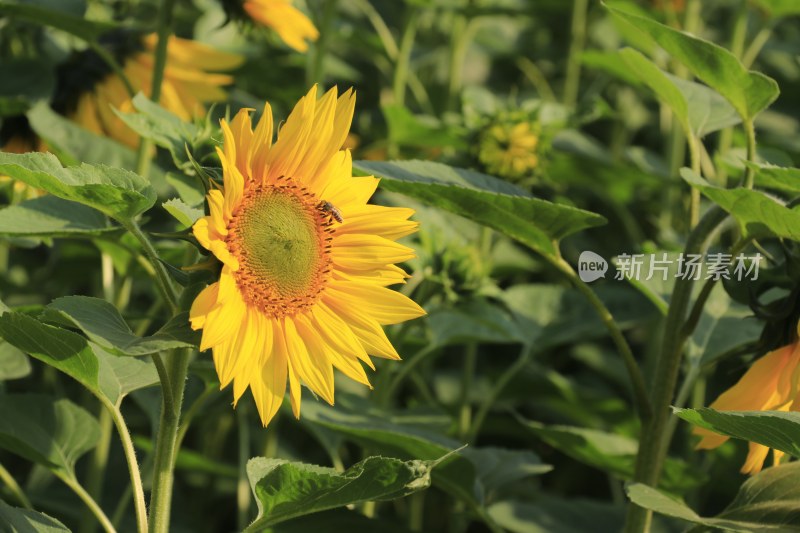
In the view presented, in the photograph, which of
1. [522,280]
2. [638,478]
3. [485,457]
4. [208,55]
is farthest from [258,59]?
[638,478]

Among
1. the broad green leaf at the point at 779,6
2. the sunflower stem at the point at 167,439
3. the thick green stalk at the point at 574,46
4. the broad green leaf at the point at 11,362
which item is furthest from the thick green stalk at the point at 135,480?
the thick green stalk at the point at 574,46

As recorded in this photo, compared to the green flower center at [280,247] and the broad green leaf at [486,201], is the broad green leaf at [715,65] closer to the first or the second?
the broad green leaf at [486,201]

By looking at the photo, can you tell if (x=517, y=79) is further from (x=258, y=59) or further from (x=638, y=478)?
(x=638, y=478)

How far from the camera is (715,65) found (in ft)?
3.06

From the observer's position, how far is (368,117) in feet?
6.23

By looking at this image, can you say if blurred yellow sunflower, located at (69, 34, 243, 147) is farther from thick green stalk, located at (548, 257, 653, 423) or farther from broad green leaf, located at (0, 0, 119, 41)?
thick green stalk, located at (548, 257, 653, 423)

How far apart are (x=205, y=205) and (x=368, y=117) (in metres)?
1.12

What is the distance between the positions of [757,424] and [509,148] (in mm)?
682

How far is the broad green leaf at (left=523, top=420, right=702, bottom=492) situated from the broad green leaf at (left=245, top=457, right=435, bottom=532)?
0.40m

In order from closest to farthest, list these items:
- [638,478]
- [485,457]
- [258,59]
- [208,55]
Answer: [638,478]
[485,457]
[208,55]
[258,59]

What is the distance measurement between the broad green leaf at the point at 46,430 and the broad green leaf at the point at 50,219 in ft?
0.58

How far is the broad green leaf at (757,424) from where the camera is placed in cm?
78

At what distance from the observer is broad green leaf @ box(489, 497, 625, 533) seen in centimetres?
123

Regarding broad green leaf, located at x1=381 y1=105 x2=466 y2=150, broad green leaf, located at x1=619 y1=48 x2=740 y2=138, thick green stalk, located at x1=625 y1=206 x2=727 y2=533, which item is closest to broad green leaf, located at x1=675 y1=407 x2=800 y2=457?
thick green stalk, located at x1=625 y1=206 x2=727 y2=533
